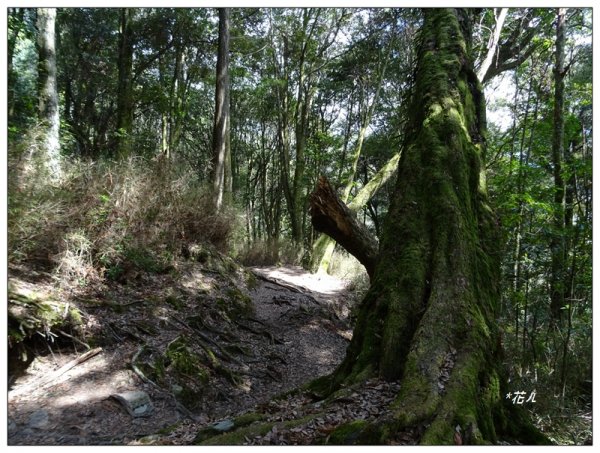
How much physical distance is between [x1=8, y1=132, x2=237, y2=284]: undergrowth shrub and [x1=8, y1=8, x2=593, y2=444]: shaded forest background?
0.09 ft

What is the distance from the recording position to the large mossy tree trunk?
255cm

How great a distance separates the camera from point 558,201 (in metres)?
7.36

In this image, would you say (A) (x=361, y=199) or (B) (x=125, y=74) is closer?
(A) (x=361, y=199)

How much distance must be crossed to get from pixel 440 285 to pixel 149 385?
3.14m

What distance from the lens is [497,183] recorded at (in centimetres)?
768

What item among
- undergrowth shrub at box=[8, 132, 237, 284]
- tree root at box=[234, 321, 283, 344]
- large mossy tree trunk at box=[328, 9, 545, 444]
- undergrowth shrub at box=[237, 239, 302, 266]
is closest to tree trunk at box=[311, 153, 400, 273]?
undergrowth shrub at box=[237, 239, 302, 266]

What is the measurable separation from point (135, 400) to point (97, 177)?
3.55m

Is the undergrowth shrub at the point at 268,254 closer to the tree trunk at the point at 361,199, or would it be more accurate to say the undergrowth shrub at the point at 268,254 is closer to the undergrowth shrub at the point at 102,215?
the tree trunk at the point at 361,199

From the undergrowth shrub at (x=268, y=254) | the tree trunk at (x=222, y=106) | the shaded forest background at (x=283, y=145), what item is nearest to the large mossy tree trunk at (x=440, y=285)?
the shaded forest background at (x=283, y=145)

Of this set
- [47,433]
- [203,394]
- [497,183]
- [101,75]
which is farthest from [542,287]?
[101,75]

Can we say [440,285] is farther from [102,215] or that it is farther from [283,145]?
[283,145]

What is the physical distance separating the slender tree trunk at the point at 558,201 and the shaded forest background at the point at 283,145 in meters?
0.03

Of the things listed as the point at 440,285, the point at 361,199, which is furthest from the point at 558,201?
the point at 440,285

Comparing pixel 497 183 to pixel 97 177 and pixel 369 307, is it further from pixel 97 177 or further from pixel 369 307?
pixel 97 177
